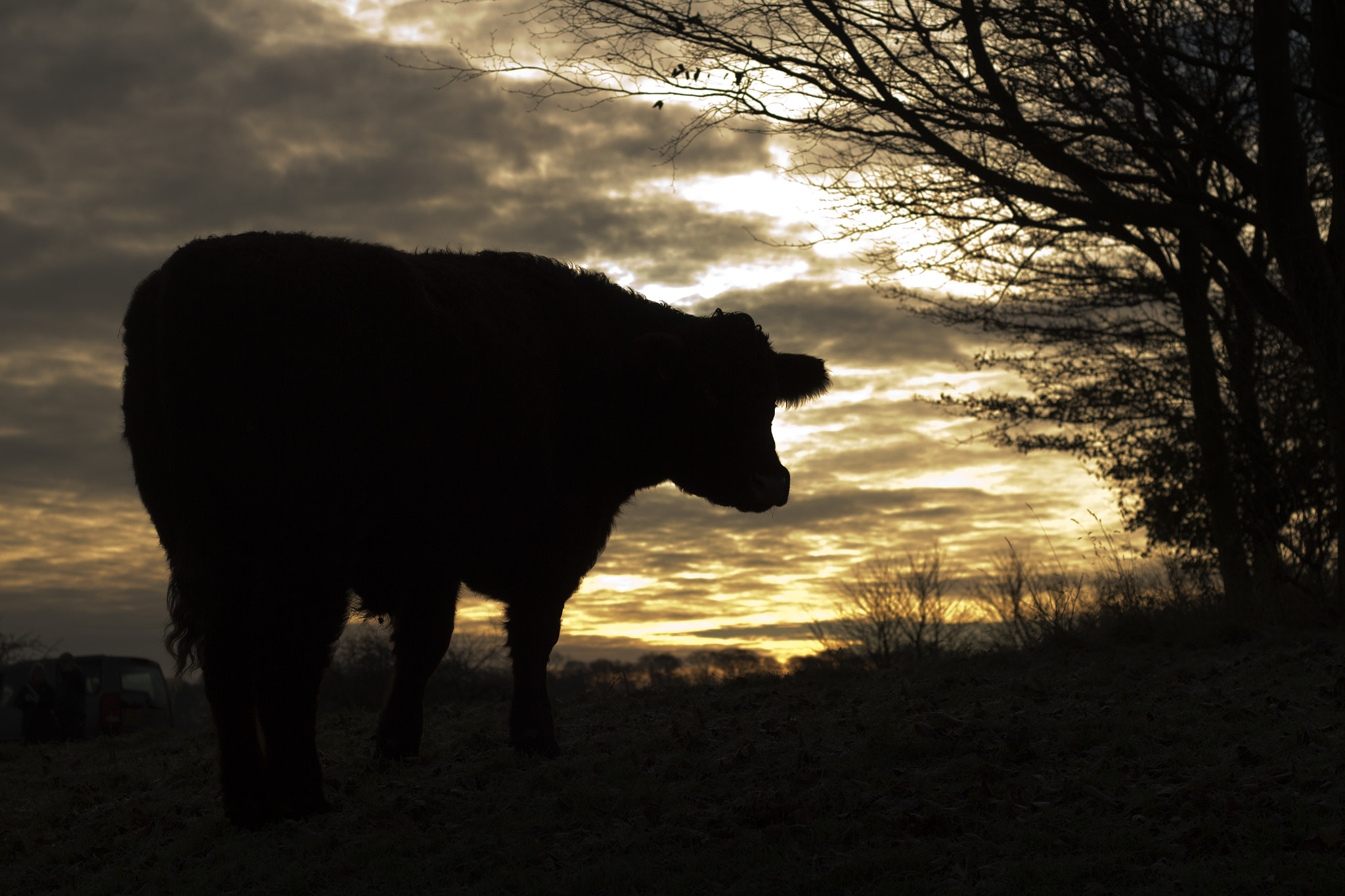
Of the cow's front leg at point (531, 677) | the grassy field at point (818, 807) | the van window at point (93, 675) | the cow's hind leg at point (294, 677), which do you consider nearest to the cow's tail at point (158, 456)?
the cow's hind leg at point (294, 677)

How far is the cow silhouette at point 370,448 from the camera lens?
16.9ft

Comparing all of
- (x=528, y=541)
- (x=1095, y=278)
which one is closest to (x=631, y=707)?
(x=528, y=541)

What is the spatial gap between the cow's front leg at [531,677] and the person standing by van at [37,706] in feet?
34.5

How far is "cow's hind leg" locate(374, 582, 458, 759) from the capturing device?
6.93m

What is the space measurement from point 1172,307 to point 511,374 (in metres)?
11.5

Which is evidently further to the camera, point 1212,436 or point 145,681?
point 145,681

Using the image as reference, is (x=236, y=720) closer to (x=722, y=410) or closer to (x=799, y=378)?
(x=722, y=410)

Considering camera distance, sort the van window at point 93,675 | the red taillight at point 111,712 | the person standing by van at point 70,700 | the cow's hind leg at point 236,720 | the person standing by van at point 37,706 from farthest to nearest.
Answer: the van window at point 93,675, the red taillight at point 111,712, the person standing by van at point 70,700, the person standing by van at point 37,706, the cow's hind leg at point 236,720

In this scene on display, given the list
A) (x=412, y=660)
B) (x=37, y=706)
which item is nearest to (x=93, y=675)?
(x=37, y=706)

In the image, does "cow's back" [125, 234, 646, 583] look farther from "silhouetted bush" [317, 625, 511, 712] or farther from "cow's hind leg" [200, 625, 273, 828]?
"silhouetted bush" [317, 625, 511, 712]

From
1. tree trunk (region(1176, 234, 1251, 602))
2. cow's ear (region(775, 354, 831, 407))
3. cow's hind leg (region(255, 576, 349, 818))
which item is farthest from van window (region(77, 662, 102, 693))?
tree trunk (region(1176, 234, 1251, 602))

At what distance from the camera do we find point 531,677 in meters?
6.92

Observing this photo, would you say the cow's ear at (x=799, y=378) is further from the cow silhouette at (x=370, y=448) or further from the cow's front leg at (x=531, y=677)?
the cow's front leg at (x=531, y=677)

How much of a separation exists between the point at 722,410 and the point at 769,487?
0.66 m
